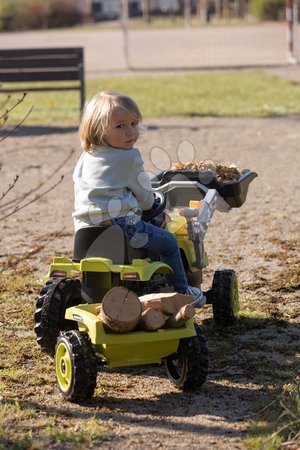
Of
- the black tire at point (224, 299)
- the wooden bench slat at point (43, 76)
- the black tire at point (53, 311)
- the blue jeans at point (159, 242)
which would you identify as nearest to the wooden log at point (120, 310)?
the blue jeans at point (159, 242)

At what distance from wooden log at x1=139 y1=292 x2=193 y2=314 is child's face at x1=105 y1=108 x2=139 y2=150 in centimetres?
76

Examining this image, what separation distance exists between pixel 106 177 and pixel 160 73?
18.1m

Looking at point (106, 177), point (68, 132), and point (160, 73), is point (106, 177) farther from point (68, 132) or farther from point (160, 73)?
point (160, 73)

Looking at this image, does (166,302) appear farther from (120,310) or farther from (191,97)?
(191,97)

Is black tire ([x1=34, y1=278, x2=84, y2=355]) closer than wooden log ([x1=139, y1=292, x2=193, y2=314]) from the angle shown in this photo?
No

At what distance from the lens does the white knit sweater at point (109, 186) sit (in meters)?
4.80

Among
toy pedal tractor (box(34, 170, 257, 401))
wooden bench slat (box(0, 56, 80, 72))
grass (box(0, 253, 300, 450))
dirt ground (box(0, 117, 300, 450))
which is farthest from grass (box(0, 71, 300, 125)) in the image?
toy pedal tractor (box(34, 170, 257, 401))

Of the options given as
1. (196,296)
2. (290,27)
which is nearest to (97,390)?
(196,296)

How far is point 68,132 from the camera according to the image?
13633 mm

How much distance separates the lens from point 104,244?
4730 millimetres

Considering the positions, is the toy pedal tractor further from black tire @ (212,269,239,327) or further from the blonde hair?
the blonde hair

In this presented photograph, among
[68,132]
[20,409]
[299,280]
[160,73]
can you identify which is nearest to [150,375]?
[20,409]

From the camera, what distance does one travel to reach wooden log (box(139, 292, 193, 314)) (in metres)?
4.54

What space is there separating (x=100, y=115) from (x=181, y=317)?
1.05m
